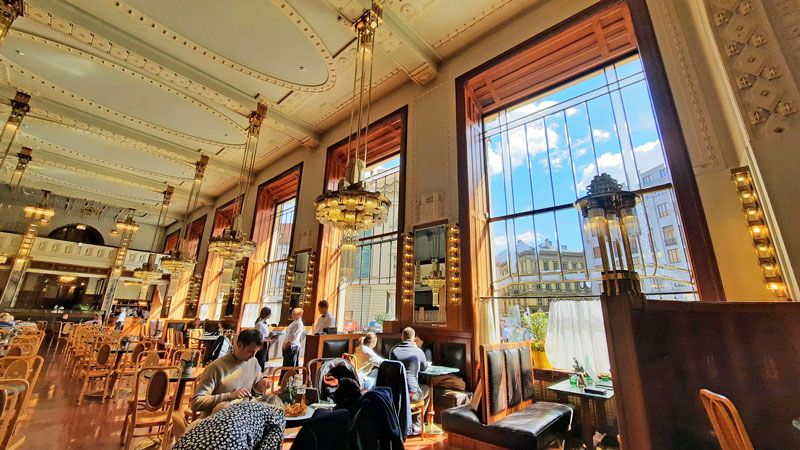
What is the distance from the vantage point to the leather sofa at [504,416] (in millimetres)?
2941

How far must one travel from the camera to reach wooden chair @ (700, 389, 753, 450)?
142cm

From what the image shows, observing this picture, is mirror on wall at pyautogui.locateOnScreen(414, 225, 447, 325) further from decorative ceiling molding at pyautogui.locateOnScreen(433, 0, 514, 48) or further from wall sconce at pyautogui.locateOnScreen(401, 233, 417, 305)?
decorative ceiling molding at pyautogui.locateOnScreen(433, 0, 514, 48)

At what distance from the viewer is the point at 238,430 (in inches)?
43.5

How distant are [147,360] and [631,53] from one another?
8423mm

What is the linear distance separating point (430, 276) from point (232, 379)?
406 cm

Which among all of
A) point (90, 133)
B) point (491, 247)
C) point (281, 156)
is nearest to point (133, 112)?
point (90, 133)

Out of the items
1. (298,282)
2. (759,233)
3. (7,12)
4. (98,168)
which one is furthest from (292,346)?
(98,168)

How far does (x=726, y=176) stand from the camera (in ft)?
11.1

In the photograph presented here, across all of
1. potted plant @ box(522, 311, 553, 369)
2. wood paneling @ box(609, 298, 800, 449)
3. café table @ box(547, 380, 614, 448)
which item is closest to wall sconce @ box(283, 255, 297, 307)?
potted plant @ box(522, 311, 553, 369)

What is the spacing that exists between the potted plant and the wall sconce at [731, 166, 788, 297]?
2.47 meters

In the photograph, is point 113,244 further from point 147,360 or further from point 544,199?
point 544,199

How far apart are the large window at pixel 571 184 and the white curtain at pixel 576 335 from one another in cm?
21

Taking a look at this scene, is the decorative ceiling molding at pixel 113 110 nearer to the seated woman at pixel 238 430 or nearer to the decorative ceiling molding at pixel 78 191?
the decorative ceiling molding at pixel 78 191

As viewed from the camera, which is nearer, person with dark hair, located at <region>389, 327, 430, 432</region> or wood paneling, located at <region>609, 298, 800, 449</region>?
wood paneling, located at <region>609, 298, 800, 449</region>
